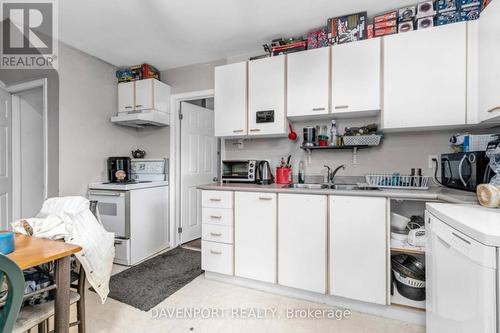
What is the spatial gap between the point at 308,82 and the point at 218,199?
138cm

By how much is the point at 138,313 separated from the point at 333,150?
2.23m

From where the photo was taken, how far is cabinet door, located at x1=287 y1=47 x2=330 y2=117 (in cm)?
212

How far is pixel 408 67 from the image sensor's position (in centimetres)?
187

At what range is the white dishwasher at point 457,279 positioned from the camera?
31.0 inches

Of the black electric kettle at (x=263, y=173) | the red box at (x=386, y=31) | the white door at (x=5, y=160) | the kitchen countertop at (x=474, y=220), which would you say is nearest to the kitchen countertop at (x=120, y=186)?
the white door at (x=5, y=160)

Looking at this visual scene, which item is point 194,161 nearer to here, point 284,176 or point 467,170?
point 284,176

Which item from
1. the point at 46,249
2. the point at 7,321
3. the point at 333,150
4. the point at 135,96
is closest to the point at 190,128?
the point at 135,96

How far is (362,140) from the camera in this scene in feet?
6.94

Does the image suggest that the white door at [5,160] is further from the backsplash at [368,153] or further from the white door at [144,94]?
the backsplash at [368,153]

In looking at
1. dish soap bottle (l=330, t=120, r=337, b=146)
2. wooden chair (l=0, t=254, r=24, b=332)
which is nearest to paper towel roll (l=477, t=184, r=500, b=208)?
dish soap bottle (l=330, t=120, r=337, b=146)

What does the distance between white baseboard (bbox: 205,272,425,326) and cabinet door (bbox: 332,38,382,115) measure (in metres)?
1.57

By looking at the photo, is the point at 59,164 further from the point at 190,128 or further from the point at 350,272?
the point at 350,272

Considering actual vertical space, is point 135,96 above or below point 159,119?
above

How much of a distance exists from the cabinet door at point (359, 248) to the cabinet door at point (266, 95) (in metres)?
0.94
